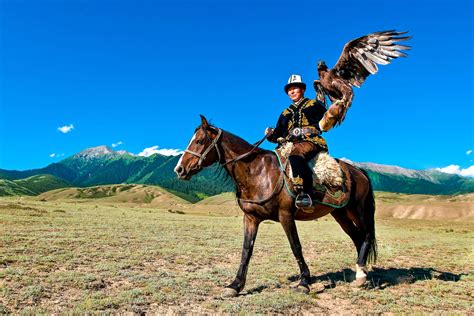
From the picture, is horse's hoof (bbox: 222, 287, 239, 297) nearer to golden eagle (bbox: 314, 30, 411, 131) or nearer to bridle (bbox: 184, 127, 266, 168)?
bridle (bbox: 184, 127, 266, 168)

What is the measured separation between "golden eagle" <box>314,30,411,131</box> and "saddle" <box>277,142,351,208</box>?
83 centimetres

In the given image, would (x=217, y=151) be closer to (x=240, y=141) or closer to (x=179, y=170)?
(x=240, y=141)

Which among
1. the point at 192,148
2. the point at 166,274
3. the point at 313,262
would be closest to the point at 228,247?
the point at 313,262

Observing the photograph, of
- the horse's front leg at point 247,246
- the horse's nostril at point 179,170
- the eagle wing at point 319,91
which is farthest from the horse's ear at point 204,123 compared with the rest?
the eagle wing at point 319,91

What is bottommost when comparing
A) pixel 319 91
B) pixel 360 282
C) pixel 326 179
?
pixel 360 282

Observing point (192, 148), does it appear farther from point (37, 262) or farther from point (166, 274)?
point (37, 262)

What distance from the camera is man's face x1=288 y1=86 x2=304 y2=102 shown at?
8.12 meters

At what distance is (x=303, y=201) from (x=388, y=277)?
437 centimetres

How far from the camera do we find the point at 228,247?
15398 mm

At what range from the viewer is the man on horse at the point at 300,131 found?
745cm

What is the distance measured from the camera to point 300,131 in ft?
26.0

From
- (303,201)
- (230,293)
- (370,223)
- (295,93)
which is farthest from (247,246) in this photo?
(295,93)

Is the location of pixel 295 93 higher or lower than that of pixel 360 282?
higher

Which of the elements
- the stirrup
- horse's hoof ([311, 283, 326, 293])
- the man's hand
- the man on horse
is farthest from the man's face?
horse's hoof ([311, 283, 326, 293])
